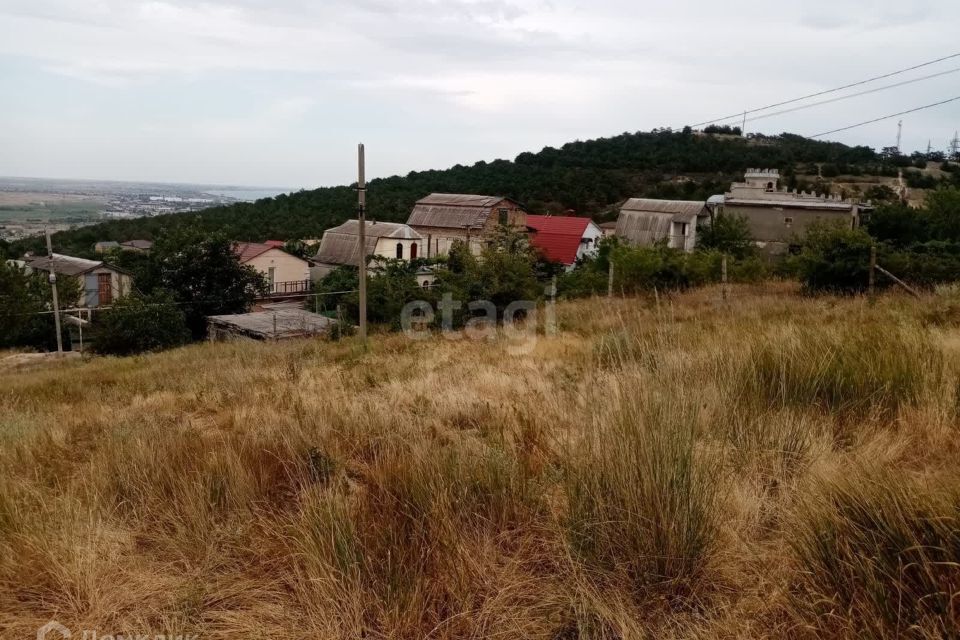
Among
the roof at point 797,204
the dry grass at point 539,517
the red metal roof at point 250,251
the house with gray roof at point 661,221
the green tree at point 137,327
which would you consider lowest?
the green tree at point 137,327

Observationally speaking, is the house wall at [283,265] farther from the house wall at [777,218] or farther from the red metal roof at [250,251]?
the house wall at [777,218]

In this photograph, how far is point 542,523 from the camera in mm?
2436

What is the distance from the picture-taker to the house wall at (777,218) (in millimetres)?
32031

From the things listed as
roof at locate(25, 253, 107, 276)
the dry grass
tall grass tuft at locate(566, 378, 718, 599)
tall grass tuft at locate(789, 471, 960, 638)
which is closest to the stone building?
the dry grass

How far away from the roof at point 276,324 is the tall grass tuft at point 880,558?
22.5 meters

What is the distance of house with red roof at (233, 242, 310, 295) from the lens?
40062mm

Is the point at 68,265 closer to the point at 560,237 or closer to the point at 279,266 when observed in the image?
the point at 279,266

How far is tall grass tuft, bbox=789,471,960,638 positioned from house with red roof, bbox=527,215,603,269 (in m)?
37.2

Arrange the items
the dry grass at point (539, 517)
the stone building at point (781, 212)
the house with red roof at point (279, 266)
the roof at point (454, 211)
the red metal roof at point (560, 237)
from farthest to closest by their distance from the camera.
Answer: the roof at point (454, 211), the house with red roof at point (279, 266), the red metal roof at point (560, 237), the stone building at point (781, 212), the dry grass at point (539, 517)

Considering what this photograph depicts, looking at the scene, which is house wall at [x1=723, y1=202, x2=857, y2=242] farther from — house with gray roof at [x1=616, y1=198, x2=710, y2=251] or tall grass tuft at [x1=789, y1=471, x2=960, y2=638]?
tall grass tuft at [x1=789, y1=471, x2=960, y2=638]

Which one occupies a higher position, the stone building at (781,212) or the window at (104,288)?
the stone building at (781,212)

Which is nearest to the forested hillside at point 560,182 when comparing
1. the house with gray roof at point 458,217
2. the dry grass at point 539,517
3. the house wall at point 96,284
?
the house with gray roof at point 458,217

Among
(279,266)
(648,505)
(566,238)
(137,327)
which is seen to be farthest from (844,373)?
(279,266)

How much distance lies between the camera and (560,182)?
6275 centimetres
